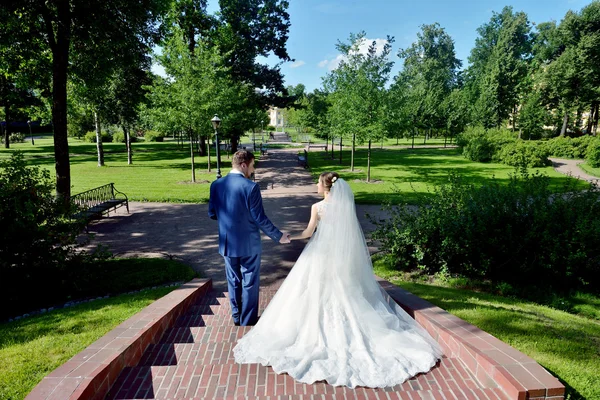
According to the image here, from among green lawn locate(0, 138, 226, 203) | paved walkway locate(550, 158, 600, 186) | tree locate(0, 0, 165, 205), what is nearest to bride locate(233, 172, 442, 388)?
tree locate(0, 0, 165, 205)

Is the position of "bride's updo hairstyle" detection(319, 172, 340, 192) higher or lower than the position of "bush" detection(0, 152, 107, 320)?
higher

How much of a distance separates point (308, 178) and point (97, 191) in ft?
38.0

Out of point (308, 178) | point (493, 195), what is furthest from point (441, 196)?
point (308, 178)

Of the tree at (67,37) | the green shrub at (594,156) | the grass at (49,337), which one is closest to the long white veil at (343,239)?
the grass at (49,337)

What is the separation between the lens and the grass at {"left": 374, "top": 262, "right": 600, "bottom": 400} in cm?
344

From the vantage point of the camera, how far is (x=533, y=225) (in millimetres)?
7488

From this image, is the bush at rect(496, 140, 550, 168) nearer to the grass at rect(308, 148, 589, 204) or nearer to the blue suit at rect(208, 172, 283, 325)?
the grass at rect(308, 148, 589, 204)

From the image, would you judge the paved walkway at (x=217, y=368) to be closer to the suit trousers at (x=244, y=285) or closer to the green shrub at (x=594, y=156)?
the suit trousers at (x=244, y=285)

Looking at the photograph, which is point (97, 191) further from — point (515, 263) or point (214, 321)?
point (515, 263)

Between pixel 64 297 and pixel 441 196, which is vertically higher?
pixel 441 196

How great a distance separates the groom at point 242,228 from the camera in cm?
437

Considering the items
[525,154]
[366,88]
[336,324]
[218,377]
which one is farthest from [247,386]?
[525,154]

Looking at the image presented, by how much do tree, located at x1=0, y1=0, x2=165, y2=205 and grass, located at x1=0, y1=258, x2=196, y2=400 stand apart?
192 inches

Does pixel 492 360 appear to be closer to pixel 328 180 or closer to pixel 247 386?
pixel 247 386
